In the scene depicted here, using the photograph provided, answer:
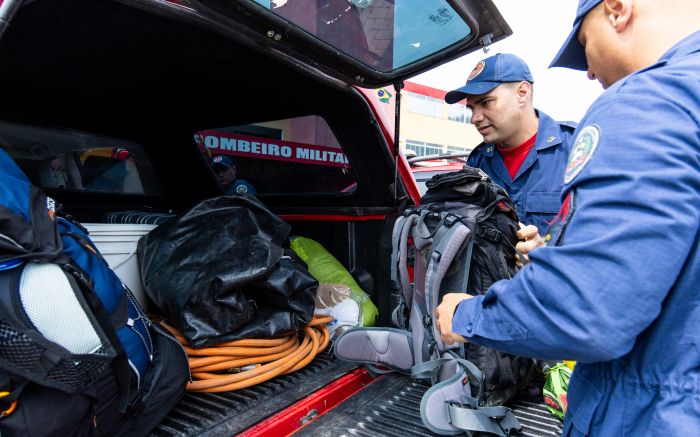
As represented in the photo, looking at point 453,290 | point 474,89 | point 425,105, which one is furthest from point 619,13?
point 425,105

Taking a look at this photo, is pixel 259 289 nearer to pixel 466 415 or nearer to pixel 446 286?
pixel 446 286

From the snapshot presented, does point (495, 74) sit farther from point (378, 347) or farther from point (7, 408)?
point (7, 408)

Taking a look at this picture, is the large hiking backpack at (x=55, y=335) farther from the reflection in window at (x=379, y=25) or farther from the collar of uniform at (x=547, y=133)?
the collar of uniform at (x=547, y=133)

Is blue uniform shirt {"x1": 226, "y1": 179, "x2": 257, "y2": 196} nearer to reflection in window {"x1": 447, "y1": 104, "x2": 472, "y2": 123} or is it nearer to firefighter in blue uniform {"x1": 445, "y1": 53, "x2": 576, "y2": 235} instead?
firefighter in blue uniform {"x1": 445, "y1": 53, "x2": 576, "y2": 235}

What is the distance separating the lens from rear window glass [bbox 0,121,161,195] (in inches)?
102

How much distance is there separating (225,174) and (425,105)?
89.0 ft

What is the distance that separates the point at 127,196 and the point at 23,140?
0.74 meters

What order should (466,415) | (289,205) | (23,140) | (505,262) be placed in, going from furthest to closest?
(289,205) → (23,140) → (505,262) → (466,415)

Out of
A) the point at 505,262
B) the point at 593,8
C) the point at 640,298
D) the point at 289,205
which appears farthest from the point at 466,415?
the point at 289,205

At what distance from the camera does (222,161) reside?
332cm

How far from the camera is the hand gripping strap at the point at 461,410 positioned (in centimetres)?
141

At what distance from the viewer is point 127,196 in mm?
3168

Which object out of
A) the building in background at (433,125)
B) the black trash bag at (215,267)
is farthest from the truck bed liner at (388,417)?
the building in background at (433,125)

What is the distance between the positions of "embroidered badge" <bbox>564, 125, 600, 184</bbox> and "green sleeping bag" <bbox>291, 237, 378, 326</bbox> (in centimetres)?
184
